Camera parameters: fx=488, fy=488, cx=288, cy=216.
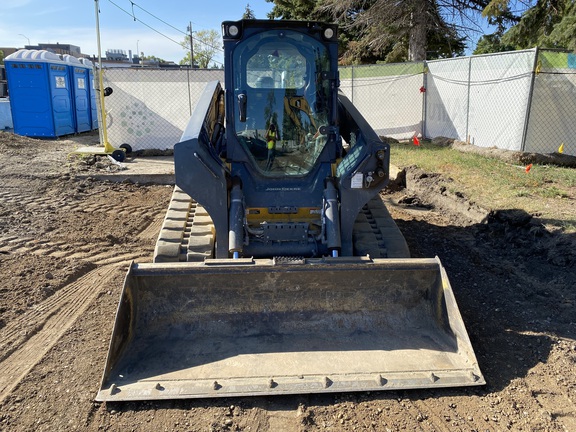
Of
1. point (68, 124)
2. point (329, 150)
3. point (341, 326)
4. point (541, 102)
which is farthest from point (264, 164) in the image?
point (68, 124)

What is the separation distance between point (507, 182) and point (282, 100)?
549cm

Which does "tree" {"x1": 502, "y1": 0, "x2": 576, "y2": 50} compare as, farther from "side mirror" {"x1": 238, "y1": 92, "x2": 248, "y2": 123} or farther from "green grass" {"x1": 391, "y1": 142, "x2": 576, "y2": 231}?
"side mirror" {"x1": 238, "y1": 92, "x2": 248, "y2": 123}

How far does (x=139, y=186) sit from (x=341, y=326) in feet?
24.4

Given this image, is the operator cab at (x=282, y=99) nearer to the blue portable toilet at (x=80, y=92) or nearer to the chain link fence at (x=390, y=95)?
the chain link fence at (x=390, y=95)

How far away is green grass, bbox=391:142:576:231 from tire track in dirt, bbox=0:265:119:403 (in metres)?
5.76

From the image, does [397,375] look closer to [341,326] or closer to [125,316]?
[341,326]

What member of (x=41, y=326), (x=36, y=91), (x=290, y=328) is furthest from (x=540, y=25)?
(x=36, y=91)

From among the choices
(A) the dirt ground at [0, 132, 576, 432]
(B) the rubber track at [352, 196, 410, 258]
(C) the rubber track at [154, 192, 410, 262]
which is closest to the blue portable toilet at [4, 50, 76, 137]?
(A) the dirt ground at [0, 132, 576, 432]

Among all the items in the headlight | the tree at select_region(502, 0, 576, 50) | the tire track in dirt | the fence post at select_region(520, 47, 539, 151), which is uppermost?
the tree at select_region(502, 0, 576, 50)

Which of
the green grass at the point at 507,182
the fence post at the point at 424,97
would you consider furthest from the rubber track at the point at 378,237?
the fence post at the point at 424,97

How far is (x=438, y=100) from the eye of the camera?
14336 mm

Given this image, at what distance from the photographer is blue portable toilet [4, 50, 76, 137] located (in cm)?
1620

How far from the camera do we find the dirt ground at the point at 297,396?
319 cm

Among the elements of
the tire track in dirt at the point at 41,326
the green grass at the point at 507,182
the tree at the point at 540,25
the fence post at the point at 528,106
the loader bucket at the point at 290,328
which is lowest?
the tire track in dirt at the point at 41,326
